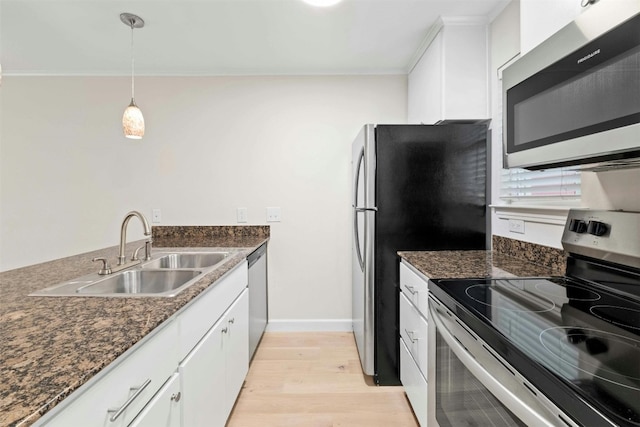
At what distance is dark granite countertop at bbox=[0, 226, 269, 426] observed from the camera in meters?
0.53

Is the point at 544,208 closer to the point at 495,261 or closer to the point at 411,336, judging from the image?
the point at 495,261

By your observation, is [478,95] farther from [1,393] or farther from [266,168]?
[1,393]

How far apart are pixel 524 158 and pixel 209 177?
98.4 inches

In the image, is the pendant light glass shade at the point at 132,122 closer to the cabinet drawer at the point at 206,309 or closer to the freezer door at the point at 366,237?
the cabinet drawer at the point at 206,309

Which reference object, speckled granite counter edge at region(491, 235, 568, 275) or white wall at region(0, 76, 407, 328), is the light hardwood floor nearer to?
white wall at region(0, 76, 407, 328)

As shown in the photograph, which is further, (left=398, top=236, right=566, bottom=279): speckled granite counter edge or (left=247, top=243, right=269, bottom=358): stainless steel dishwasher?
(left=247, top=243, right=269, bottom=358): stainless steel dishwasher

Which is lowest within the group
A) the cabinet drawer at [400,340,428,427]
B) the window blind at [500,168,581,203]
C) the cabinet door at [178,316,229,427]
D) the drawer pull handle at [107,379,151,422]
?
the cabinet drawer at [400,340,428,427]

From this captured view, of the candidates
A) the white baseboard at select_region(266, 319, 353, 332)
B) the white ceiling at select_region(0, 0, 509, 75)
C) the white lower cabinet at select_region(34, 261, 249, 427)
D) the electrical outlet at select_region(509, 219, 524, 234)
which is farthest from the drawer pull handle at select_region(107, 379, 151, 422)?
the white baseboard at select_region(266, 319, 353, 332)

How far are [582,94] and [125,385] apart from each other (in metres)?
1.41

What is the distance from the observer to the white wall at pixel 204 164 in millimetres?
2807

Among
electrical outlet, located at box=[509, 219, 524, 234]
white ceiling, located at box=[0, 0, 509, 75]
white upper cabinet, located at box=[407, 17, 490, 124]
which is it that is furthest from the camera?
white upper cabinet, located at box=[407, 17, 490, 124]

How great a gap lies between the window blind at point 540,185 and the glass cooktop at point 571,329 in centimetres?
49

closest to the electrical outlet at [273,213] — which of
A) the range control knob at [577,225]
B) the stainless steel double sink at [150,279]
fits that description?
the stainless steel double sink at [150,279]

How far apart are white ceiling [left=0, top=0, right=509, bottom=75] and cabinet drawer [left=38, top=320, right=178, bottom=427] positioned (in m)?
1.89
